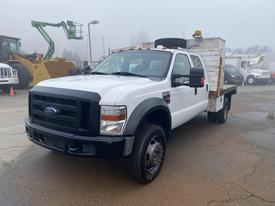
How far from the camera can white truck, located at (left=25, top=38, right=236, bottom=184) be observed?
3.36 metres

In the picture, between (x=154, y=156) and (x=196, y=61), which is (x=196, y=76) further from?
(x=196, y=61)

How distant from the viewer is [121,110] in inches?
133

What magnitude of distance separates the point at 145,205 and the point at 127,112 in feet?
3.70

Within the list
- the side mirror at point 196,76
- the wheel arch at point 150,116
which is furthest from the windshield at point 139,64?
the wheel arch at point 150,116

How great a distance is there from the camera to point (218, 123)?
7.85 metres

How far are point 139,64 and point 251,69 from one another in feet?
92.5

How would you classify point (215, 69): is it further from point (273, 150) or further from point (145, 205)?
point (145, 205)

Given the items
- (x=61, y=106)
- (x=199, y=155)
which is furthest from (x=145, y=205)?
(x=199, y=155)

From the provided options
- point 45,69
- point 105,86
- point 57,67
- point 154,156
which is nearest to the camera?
point 105,86

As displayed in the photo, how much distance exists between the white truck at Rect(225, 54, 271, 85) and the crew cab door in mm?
24501

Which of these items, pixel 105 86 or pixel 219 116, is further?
pixel 219 116

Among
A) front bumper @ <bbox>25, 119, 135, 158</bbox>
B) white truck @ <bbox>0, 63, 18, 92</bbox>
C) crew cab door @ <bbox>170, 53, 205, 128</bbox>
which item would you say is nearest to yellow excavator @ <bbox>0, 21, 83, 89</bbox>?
white truck @ <bbox>0, 63, 18, 92</bbox>

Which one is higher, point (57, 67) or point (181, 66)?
point (181, 66)

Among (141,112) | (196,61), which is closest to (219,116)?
(196,61)
